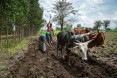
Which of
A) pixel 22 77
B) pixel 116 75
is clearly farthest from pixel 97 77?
pixel 22 77

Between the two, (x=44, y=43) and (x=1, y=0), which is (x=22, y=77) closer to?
(x=44, y=43)

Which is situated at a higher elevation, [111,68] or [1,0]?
[1,0]

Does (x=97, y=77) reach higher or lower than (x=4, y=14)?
lower

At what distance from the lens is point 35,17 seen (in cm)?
4747

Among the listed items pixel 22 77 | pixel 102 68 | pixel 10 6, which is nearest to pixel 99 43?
pixel 102 68

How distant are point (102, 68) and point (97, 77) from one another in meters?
1.88

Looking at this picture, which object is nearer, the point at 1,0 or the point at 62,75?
the point at 62,75

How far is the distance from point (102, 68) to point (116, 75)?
5.01ft

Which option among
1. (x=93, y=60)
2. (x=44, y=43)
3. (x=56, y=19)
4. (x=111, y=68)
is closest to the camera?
(x=111, y=68)

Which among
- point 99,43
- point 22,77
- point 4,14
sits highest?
point 4,14

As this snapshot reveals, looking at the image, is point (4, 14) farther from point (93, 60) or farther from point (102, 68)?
point (102, 68)

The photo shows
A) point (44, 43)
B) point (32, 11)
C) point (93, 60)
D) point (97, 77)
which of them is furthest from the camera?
point (32, 11)

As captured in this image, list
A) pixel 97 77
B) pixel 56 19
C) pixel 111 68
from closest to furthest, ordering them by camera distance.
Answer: pixel 97 77, pixel 111 68, pixel 56 19

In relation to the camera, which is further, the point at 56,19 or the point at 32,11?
the point at 56,19
